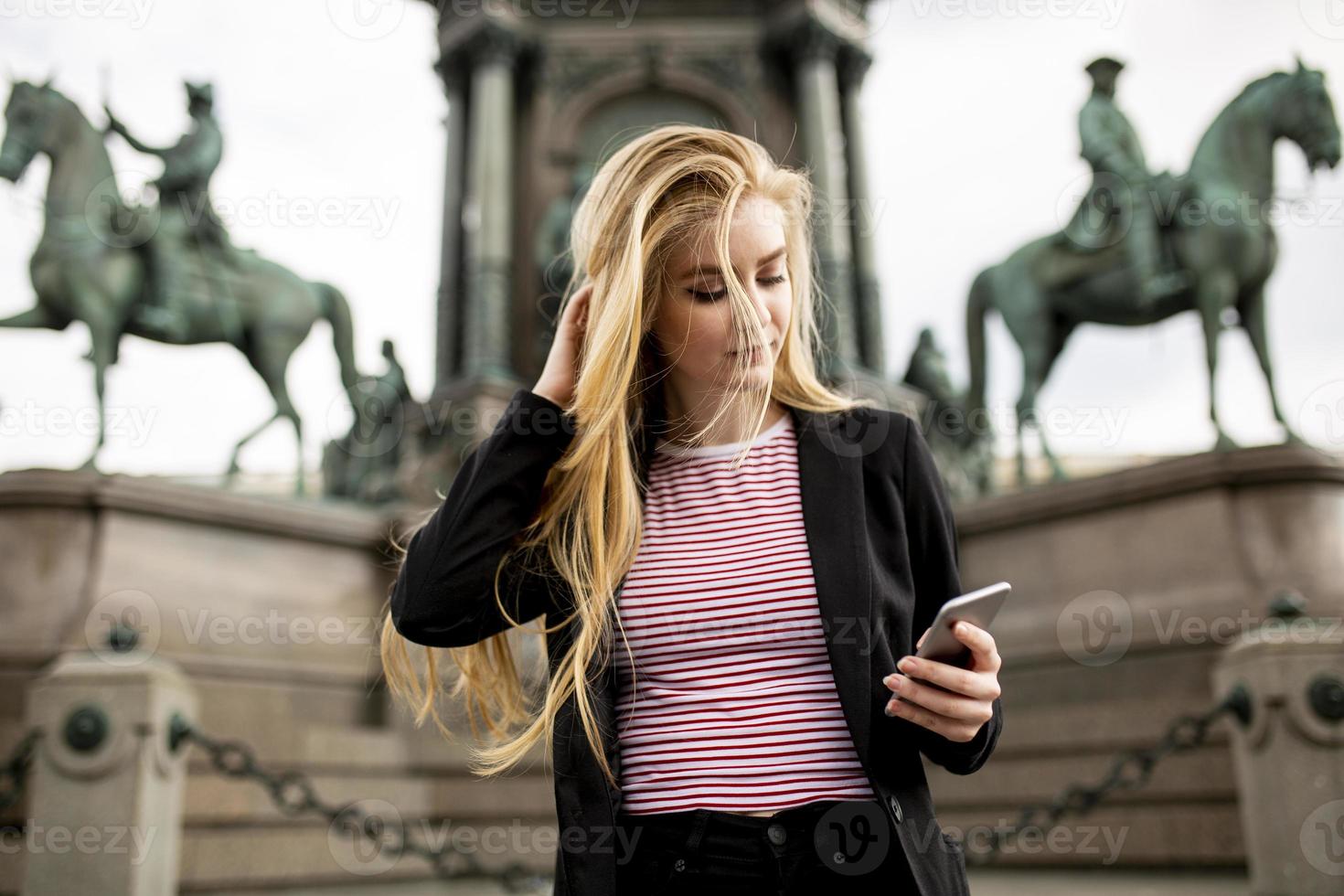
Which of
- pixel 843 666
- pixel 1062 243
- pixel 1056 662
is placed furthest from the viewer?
pixel 1062 243

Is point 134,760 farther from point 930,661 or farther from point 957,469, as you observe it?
point 957,469

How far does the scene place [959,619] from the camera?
1.32m

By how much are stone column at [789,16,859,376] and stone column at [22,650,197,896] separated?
28.4ft

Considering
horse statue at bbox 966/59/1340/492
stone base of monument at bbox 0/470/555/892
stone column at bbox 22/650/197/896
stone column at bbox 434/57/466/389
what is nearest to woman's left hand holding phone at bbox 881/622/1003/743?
stone column at bbox 22/650/197/896

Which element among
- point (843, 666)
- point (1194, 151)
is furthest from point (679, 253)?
point (1194, 151)

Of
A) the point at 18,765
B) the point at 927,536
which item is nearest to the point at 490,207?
the point at 18,765

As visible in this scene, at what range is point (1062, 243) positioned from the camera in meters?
9.92

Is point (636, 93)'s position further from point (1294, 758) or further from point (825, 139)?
point (1294, 758)

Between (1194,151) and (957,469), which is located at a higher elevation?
(1194,151)

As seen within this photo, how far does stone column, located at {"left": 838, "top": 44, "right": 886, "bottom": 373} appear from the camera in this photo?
12.9m

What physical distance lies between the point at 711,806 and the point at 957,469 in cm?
1014

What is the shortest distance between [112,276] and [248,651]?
132 inches

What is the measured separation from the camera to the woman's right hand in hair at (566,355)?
5.71 feet

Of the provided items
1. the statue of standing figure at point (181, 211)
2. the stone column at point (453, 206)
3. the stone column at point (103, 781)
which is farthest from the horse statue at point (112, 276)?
the stone column at point (103, 781)
